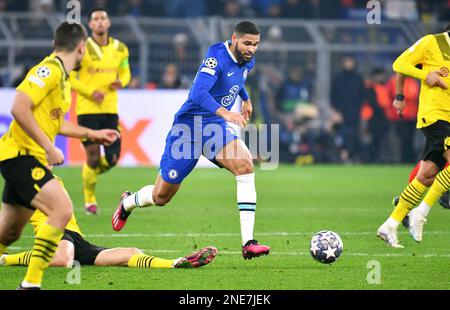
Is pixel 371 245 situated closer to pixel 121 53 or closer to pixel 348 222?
pixel 348 222

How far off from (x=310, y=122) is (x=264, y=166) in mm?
1861

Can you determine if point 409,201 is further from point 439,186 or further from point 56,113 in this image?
point 56,113

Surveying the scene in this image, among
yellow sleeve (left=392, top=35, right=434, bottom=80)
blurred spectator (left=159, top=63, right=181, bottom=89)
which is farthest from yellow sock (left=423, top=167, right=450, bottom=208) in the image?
blurred spectator (left=159, top=63, right=181, bottom=89)

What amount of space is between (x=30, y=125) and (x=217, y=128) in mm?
3040

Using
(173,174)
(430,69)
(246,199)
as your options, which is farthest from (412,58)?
(173,174)

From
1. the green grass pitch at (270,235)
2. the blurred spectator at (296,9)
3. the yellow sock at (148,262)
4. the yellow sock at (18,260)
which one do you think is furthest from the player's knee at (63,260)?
the blurred spectator at (296,9)

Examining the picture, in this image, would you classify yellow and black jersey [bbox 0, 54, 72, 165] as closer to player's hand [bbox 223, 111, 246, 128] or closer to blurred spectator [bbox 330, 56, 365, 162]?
player's hand [bbox 223, 111, 246, 128]

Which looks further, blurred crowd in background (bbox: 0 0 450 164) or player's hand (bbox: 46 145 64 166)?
blurred crowd in background (bbox: 0 0 450 164)

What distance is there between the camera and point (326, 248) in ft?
29.6

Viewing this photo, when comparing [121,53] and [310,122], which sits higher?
[121,53]

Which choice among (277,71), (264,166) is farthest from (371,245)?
(277,71)

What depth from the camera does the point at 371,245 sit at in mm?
10664

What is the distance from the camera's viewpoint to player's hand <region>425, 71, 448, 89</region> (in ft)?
34.5

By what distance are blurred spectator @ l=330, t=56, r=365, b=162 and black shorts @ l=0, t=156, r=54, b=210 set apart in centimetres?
1659
